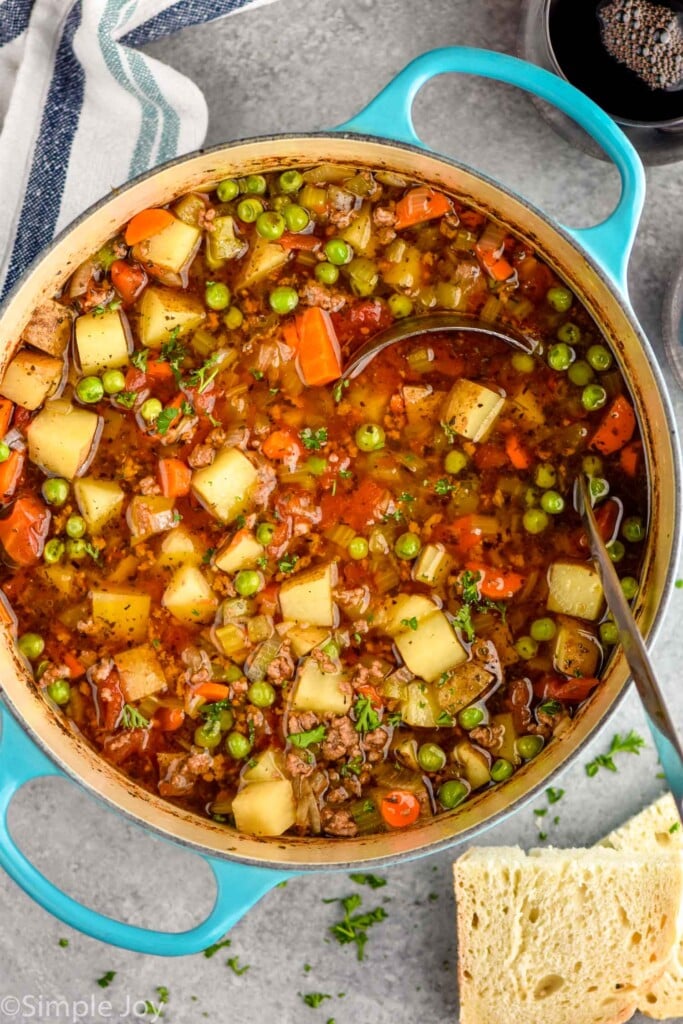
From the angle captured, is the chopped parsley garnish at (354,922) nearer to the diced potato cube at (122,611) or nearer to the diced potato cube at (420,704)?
the diced potato cube at (420,704)

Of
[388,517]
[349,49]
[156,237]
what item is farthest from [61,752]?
[349,49]

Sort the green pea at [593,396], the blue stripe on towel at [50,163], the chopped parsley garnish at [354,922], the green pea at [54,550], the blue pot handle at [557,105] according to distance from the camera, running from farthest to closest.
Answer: the chopped parsley garnish at [354,922] → the blue stripe on towel at [50,163] → the green pea at [54,550] → the green pea at [593,396] → the blue pot handle at [557,105]

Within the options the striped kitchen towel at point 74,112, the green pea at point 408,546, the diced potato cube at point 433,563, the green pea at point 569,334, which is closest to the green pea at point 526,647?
the diced potato cube at point 433,563

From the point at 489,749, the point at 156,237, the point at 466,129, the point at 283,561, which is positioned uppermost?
the point at 466,129

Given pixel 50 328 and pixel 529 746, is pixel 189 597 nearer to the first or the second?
pixel 50 328

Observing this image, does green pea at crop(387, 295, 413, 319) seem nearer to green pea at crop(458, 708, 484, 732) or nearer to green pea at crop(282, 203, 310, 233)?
green pea at crop(282, 203, 310, 233)

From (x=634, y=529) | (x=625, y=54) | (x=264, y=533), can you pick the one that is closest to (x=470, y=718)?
(x=634, y=529)

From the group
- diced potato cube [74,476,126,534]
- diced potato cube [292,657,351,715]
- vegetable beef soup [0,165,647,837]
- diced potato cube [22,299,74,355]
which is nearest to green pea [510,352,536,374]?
vegetable beef soup [0,165,647,837]

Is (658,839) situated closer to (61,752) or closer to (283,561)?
(283,561)
